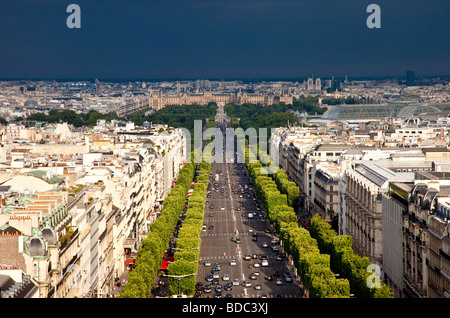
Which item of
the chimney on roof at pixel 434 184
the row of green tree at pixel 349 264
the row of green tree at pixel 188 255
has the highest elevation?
the chimney on roof at pixel 434 184

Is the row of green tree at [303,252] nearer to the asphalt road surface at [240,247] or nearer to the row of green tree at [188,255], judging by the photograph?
the asphalt road surface at [240,247]

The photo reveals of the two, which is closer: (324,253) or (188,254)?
(188,254)

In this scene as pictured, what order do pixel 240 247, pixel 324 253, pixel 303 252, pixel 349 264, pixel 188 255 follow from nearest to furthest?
1. pixel 349 264
2. pixel 303 252
3. pixel 188 255
4. pixel 324 253
5. pixel 240 247

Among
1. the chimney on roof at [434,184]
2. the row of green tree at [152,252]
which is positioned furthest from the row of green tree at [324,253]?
the row of green tree at [152,252]

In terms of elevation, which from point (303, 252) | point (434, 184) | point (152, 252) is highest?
point (434, 184)

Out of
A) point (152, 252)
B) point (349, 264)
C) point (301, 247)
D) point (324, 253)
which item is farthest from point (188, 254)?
point (349, 264)

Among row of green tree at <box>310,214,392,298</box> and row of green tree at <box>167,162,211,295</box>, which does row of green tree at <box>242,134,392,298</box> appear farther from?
row of green tree at <box>167,162,211,295</box>

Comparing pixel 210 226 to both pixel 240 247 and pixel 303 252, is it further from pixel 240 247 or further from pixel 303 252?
pixel 303 252

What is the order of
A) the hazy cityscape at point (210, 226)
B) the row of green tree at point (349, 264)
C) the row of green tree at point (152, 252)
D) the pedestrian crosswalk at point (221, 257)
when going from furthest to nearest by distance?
the pedestrian crosswalk at point (221, 257)
the row of green tree at point (152, 252)
the row of green tree at point (349, 264)
the hazy cityscape at point (210, 226)
